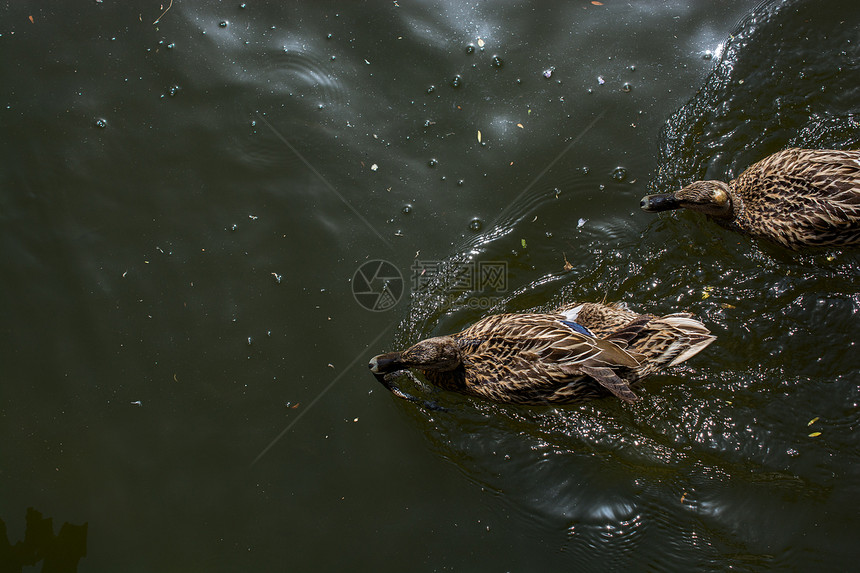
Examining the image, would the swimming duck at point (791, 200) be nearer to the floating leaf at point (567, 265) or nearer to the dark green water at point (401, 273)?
the dark green water at point (401, 273)

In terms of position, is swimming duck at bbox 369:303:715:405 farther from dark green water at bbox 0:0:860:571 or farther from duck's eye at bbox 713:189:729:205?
duck's eye at bbox 713:189:729:205

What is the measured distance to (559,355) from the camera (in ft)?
12.8

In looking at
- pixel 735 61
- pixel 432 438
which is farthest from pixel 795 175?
pixel 432 438

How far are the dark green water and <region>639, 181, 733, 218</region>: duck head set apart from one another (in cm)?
56

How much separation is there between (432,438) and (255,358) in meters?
1.80

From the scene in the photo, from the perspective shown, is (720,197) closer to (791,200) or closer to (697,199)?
(697,199)

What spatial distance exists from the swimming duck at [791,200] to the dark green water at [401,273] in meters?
0.45

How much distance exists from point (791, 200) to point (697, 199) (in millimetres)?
707

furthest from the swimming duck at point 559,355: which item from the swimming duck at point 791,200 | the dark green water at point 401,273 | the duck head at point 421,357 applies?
the swimming duck at point 791,200

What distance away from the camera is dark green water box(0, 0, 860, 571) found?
4.55 metres

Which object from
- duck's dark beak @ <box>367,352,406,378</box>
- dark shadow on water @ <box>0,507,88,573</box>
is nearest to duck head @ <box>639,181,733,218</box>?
duck's dark beak @ <box>367,352,406,378</box>

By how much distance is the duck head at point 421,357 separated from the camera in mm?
4051

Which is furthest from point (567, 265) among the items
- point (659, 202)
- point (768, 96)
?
point (768, 96)

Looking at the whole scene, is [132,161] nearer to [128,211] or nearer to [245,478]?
[128,211]
